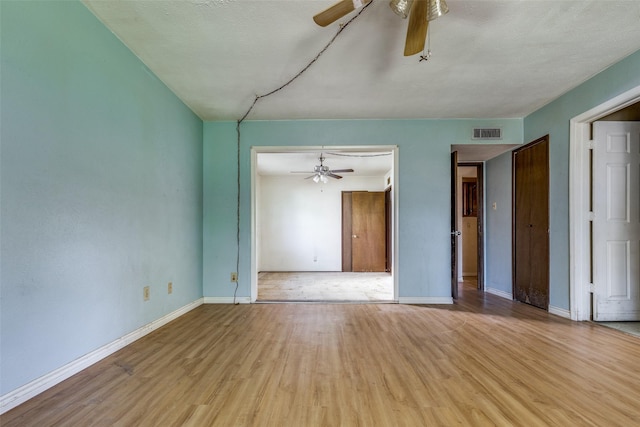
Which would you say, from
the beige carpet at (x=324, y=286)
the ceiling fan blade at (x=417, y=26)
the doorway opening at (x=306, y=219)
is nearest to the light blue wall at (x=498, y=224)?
the beige carpet at (x=324, y=286)

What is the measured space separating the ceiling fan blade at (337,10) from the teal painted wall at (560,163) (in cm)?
258

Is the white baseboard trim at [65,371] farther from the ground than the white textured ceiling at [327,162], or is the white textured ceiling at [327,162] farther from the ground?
the white textured ceiling at [327,162]

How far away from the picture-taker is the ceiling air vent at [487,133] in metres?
3.69

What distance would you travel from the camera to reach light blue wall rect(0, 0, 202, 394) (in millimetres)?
1446

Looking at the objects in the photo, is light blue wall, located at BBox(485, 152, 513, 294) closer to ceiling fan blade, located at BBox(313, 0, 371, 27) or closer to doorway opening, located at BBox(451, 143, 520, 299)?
doorway opening, located at BBox(451, 143, 520, 299)

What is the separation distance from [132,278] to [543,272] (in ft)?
13.8

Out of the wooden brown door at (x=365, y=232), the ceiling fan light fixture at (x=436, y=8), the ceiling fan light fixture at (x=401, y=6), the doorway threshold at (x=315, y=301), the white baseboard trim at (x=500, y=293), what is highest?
the ceiling fan light fixture at (x=401, y=6)

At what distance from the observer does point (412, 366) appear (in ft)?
6.28

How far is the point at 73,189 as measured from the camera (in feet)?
5.85

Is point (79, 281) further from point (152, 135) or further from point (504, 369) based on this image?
point (504, 369)

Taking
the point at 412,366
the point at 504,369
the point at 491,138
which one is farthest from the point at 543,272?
the point at 412,366

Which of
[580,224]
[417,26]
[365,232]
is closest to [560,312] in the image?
[580,224]

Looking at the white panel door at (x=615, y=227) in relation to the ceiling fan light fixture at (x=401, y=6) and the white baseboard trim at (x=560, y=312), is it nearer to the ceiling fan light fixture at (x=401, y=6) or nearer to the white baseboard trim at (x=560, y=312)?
the white baseboard trim at (x=560, y=312)

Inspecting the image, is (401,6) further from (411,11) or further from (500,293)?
(500,293)
